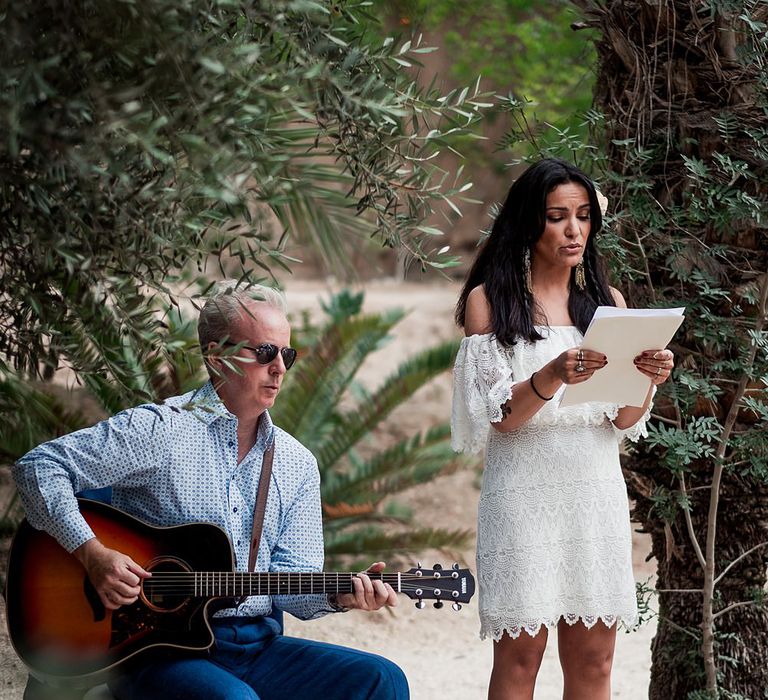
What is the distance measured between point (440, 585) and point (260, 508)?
1.79 feet

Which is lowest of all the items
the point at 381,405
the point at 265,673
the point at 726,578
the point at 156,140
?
the point at 381,405

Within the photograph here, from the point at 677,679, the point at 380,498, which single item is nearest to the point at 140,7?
the point at 677,679

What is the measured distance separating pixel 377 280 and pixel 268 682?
14515mm

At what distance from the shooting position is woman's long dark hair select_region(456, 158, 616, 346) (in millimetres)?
3334

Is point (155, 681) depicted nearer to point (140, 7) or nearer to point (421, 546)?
point (140, 7)

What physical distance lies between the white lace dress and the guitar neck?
0.36m

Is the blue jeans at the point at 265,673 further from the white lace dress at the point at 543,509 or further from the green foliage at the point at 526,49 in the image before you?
the green foliage at the point at 526,49

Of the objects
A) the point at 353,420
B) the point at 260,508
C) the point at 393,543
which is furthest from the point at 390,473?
the point at 260,508

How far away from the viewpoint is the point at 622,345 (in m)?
3.04

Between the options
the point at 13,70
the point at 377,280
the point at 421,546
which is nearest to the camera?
the point at 13,70

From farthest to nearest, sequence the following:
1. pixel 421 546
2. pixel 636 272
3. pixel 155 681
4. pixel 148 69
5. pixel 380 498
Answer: pixel 380 498, pixel 421 546, pixel 636 272, pixel 155 681, pixel 148 69

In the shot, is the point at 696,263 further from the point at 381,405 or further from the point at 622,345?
the point at 381,405

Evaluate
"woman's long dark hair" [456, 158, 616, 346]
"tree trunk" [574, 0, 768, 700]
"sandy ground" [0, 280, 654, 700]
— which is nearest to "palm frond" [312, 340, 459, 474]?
"sandy ground" [0, 280, 654, 700]

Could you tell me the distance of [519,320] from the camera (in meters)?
3.33
